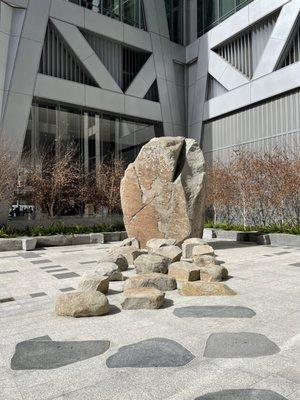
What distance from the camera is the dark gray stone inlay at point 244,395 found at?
291cm

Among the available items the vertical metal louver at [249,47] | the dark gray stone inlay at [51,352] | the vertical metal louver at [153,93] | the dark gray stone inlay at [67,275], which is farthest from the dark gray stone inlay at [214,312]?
the vertical metal louver at [153,93]

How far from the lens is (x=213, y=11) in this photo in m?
24.2

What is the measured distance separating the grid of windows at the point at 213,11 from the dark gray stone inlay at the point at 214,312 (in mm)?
21101

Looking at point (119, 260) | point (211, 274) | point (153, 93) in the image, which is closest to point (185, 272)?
point (211, 274)

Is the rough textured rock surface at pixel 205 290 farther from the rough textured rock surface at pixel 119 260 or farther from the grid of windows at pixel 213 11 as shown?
the grid of windows at pixel 213 11

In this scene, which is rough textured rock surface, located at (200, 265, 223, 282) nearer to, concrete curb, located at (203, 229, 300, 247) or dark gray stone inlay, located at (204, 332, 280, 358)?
dark gray stone inlay, located at (204, 332, 280, 358)

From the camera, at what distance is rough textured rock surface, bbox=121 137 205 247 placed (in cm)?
1153

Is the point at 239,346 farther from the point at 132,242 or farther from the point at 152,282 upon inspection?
the point at 132,242

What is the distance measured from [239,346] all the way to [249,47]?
2107 centimetres

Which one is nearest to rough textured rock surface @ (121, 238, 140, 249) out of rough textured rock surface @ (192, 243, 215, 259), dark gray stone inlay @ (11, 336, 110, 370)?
rough textured rock surface @ (192, 243, 215, 259)

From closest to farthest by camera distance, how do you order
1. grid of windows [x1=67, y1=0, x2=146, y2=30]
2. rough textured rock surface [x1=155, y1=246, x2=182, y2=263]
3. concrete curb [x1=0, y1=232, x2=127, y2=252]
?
rough textured rock surface [x1=155, y1=246, x2=182, y2=263], concrete curb [x1=0, y1=232, x2=127, y2=252], grid of windows [x1=67, y1=0, x2=146, y2=30]

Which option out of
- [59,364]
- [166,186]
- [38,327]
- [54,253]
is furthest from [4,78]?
[59,364]

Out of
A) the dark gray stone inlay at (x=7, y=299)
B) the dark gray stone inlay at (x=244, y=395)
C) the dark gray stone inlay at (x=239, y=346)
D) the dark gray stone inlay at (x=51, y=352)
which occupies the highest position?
the dark gray stone inlay at (x=7, y=299)

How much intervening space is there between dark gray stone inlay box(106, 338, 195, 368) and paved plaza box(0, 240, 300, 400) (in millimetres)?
10
